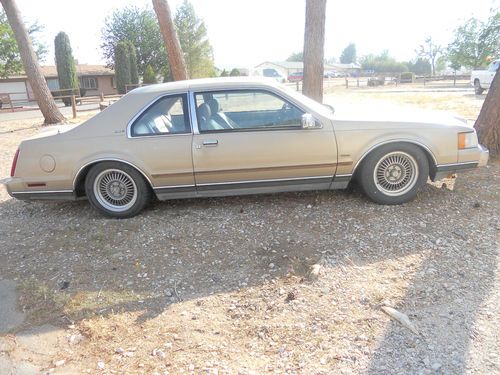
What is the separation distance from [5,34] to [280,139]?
153 feet

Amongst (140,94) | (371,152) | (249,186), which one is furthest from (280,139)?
(140,94)

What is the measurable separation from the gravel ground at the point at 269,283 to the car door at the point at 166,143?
16.5 inches

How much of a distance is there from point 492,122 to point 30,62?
13.5m

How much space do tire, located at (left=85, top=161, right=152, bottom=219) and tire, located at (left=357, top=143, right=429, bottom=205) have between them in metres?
2.44

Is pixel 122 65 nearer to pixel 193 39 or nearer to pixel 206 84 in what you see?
pixel 193 39

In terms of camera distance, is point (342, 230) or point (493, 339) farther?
point (342, 230)

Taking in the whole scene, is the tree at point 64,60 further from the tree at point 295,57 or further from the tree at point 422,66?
the tree at point 295,57

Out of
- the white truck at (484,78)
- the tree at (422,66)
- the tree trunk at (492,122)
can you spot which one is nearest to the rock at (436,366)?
the tree trunk at (492,122)

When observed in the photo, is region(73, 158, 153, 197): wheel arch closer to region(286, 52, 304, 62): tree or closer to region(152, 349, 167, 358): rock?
region(152, 349, 167, 358): rock

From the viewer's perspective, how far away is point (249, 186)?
4711mm

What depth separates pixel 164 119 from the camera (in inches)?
187

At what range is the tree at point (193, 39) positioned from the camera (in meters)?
49.4

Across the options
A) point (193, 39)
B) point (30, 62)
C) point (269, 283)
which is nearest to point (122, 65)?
point (193, 39)

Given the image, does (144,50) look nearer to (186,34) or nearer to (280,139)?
(186,34)
